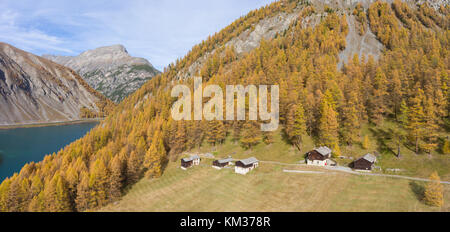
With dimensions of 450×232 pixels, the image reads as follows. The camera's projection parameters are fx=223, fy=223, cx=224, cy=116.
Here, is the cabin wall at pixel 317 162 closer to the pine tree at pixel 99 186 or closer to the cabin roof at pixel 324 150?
the cabin roof at pixel 324 150

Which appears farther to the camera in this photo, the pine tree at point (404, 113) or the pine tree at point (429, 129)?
the pine tree at point (404, 113)

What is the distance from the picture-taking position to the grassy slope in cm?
4050

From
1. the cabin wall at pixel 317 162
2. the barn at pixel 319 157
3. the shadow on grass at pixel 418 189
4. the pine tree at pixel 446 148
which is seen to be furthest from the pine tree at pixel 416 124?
the cabin wall at pixel 317 162

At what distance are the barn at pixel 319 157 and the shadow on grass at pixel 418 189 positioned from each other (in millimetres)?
16878


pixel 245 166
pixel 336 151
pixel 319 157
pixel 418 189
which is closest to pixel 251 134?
pixel 245 166

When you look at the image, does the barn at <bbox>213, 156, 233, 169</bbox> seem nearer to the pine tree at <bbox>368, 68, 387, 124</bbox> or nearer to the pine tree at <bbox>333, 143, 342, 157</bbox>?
the pine tree at <bbox>333, 143, 342, 157</bbox>

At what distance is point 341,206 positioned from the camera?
40.0 m

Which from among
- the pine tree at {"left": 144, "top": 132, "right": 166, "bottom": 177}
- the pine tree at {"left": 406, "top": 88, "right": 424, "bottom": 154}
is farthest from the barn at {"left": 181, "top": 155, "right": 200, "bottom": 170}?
the pine tree at {"left": 406, "top": 88, "right": 424, "bottom": 154}

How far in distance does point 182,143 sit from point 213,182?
26670 mm

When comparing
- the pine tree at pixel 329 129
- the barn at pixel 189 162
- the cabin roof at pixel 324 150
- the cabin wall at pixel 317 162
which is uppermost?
the pine tree at pixel 329 129

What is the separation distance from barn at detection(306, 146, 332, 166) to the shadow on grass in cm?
1688

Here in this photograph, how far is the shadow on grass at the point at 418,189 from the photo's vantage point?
39347 mm

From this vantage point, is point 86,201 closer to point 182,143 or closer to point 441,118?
point 182,143
